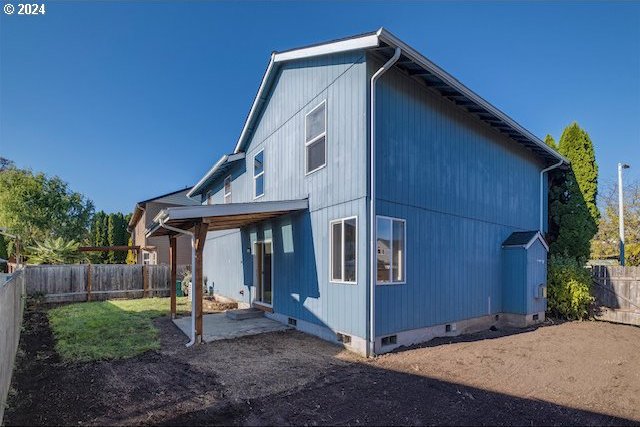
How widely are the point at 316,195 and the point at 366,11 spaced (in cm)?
616

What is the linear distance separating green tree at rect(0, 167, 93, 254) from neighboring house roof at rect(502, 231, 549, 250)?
25.3m

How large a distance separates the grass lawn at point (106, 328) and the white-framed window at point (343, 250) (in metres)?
3.98

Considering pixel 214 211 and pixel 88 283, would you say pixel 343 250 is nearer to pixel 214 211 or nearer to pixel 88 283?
pixel 214 211

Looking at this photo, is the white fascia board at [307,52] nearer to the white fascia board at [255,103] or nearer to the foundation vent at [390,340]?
the white fascia board at [255,103]

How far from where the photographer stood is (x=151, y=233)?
937 centimetres

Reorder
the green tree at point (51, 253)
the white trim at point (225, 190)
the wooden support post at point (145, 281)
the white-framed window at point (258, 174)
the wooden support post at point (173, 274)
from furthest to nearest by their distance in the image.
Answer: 1. the wooden support post at point (145, 281)
2. the green tree at point (51, 253)
3. the white trim at point (225, 190)
4. the white-framed window at point (258, 174)
5. the wooden support post at point (173, 274)

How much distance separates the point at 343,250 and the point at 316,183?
1.91 m

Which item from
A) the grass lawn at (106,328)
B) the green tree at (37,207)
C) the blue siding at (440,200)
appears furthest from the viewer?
the green tree at (37,207)

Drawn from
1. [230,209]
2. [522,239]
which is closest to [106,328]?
[230,209]

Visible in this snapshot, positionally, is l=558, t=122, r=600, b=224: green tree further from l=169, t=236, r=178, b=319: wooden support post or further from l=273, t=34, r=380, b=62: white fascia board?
l=169, t=236, r=178, b=319: wooden support post

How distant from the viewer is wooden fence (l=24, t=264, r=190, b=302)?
1428 centimetres

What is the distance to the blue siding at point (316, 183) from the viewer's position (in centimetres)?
709

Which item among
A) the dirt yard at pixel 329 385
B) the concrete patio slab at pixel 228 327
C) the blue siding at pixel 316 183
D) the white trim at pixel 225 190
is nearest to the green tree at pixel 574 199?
the dirt yard at pixel 329 385

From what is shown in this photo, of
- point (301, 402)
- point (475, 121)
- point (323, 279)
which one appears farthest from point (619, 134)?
point (301, 402)
